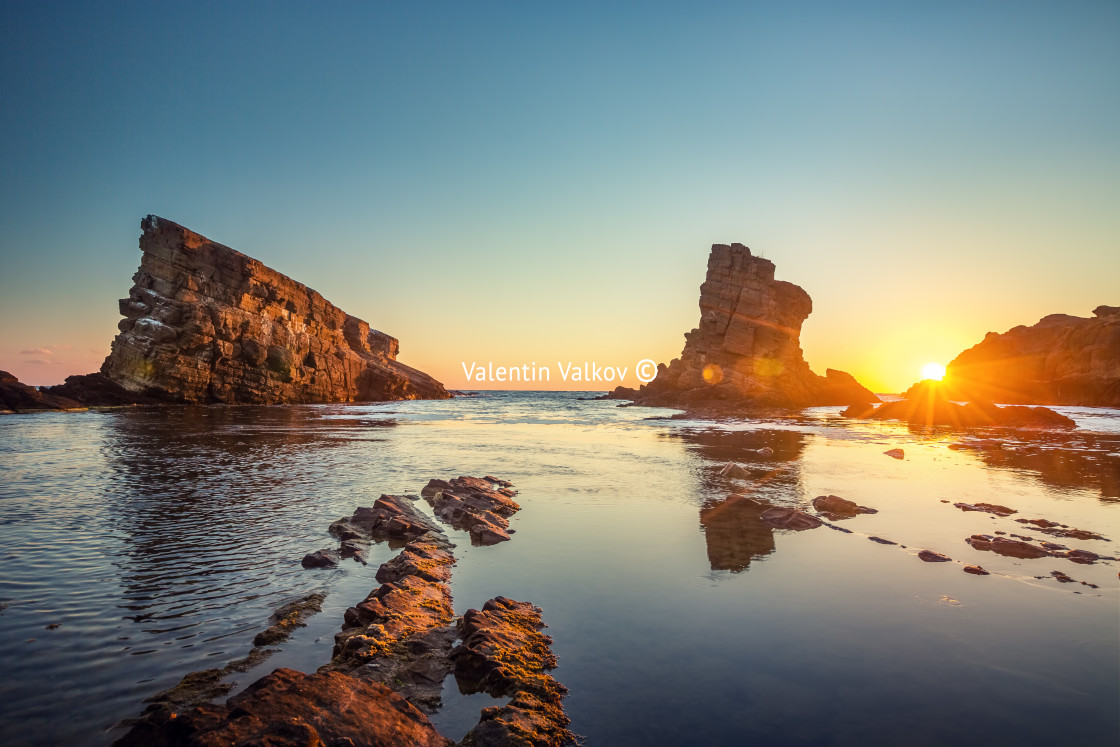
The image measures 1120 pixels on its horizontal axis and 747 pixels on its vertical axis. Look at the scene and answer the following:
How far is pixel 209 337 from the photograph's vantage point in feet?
212

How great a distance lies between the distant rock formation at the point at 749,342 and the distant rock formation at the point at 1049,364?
833 inches

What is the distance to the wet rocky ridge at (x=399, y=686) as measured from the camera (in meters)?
4.01

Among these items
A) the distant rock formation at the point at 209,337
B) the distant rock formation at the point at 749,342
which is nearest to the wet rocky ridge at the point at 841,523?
the distant rock formation at the point at 749,342

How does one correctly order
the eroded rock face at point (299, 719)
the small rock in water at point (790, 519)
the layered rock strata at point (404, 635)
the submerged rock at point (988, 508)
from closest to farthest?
1. the eroded rock face at point (299, 719)
2. the layered rock strata at point (404, 635)
3. the small rock in water at point (790, 519)
4. the submerged rock at point (988, 508)

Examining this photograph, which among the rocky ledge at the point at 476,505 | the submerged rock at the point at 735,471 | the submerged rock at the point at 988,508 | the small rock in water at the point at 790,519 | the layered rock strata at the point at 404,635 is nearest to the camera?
the layered rock strata at the point at 404,635

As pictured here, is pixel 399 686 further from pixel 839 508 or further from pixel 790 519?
pixel 839 508

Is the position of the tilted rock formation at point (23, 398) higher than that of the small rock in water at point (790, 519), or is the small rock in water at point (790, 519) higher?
the tilted rock formation at point (23, 398)

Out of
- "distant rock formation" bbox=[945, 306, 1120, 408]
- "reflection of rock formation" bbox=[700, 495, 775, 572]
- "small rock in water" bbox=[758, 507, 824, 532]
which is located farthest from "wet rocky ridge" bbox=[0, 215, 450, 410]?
"distant rock formation" bbox=[945, 306, 1120, 408]

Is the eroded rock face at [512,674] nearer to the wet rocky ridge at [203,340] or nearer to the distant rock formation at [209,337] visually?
Answer: the wet rocky ridge at [203,340]

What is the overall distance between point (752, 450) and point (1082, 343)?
267 ft

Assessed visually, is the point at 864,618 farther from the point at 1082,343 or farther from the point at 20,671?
the point at 1082,343

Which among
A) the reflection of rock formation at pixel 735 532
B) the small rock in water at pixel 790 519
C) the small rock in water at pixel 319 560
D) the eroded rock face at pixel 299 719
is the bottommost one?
the reflection of rock formation at pixel 735 532

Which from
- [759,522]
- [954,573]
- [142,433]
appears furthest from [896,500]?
[142,433]

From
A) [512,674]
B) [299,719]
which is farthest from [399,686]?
[299,719]
